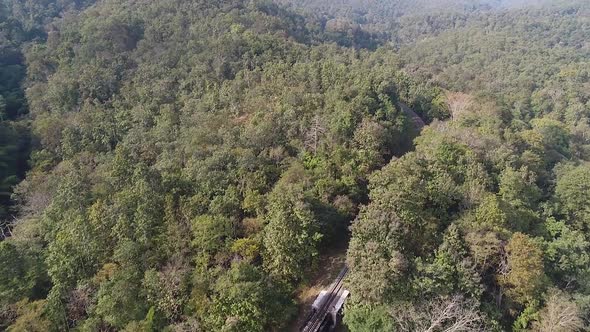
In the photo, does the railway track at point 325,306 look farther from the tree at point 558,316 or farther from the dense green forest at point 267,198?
the tree at point 558,316

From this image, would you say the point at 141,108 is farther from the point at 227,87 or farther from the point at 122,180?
the point at 122,180

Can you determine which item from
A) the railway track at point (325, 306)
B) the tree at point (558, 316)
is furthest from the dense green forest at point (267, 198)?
the railway track at point (325, 306)

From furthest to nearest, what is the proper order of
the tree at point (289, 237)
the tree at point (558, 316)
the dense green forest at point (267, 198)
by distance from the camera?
the tree at point (289, 237)
the dense green forest at point (267, 198)
the tree at point (558, 316)

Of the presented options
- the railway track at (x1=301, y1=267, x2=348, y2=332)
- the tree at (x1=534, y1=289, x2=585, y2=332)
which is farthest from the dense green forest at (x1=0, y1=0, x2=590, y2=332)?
the railway track at (x1=301, y1=267, x2=348, y2=332)

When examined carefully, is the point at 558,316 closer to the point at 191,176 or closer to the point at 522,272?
the point at 522,272

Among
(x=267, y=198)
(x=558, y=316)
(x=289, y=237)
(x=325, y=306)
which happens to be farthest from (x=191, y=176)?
(x=558, y=316)

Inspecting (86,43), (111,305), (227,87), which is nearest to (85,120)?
(227,87)
